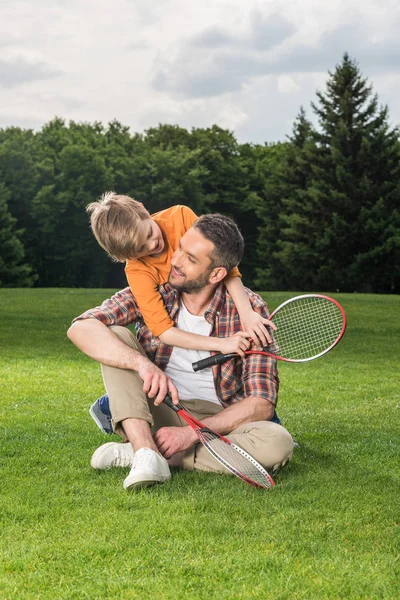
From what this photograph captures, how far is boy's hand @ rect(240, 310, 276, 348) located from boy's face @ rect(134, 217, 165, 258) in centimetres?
80

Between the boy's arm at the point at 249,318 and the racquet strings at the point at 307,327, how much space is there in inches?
14.6

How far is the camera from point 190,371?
523 centimetres

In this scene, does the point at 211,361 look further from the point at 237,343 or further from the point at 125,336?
the point at 125,336

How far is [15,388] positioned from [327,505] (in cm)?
527

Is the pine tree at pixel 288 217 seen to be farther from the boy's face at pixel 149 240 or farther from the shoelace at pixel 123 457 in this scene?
the shoelace at pixel 123 457

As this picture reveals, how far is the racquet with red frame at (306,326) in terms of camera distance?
529 cm

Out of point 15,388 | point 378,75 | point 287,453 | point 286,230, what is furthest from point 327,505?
point 378,75

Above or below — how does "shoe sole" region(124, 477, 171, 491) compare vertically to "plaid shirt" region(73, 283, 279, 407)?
below

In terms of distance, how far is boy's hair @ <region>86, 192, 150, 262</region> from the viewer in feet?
16.8

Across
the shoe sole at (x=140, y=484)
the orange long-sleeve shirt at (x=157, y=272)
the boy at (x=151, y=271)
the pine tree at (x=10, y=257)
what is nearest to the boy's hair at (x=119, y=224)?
the boy at (x=151, y=271)

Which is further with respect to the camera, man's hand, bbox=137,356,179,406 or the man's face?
the man's face

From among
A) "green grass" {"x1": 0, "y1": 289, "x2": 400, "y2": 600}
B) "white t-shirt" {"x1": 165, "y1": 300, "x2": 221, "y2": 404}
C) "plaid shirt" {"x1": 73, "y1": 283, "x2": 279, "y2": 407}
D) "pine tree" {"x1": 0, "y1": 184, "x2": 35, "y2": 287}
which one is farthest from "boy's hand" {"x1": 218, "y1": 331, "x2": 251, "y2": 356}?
"pine tree" {"x1": 0, "y1": 184, "x2": 35, "y2": 287}

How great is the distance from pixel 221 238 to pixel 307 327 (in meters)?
1.01

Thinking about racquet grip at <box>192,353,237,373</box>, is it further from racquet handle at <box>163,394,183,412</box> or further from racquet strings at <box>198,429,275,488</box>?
racquet strings at <box>198,429,275,488</box>
